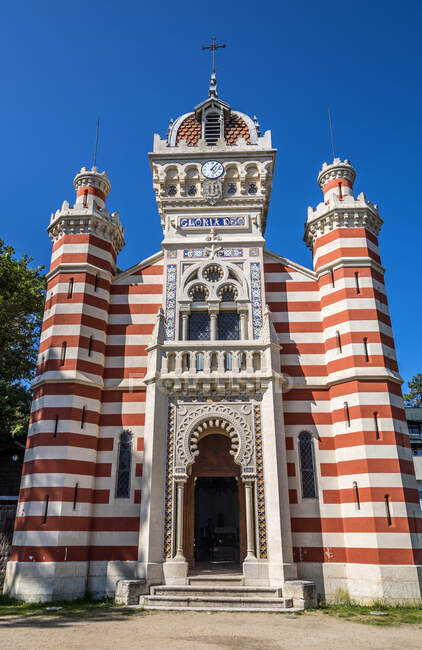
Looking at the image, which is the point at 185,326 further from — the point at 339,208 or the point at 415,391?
the point at 415,391

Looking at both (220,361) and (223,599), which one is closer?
(223,599)

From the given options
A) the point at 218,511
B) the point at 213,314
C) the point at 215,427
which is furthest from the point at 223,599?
the point at 218,511

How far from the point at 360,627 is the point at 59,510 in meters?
9.82

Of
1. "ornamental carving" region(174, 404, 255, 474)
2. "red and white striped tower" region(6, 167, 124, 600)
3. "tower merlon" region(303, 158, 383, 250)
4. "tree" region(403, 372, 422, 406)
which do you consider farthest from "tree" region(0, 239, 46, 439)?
"tree" region(403, 372, 422, 406)

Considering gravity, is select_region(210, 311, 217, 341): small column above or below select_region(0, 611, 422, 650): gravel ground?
above

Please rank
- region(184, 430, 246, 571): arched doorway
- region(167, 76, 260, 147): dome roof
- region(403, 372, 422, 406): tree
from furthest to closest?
region(403, 372, 422, 406): tree, region(167, 76, 260, 147): dome roof, region(184, 430, 246, 571): arched doorway

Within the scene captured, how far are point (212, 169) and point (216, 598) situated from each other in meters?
16.8

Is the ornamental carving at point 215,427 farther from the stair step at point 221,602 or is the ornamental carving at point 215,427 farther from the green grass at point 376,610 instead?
the green grass at point 376,610

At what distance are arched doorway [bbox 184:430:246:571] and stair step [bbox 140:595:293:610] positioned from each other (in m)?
3.09

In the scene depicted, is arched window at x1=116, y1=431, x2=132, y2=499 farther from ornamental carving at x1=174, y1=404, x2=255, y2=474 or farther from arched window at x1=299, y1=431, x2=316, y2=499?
arched window at x1=299, y1=431, x2=316, y2=499

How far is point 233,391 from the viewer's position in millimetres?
17266

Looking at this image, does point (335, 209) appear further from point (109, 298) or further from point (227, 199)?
point (109, 298)

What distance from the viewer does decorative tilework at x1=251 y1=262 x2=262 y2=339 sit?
1859 cm

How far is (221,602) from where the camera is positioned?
13625mm
